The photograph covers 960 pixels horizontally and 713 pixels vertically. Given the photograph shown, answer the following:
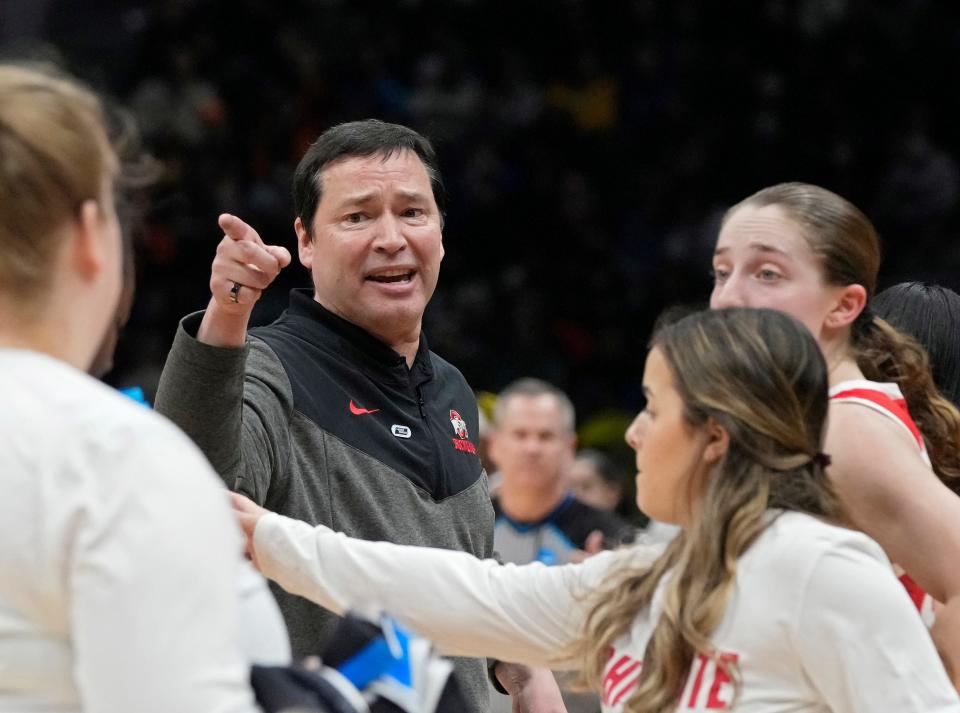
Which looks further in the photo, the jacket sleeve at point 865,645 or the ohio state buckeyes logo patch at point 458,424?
the ohio state buckeyes logo patch at point 458,424

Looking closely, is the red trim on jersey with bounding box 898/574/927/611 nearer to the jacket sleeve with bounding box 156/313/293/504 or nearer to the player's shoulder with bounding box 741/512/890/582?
the player's shoulder with bounding box 741/512/890/582

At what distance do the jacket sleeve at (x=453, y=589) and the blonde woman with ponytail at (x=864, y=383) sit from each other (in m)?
0.48

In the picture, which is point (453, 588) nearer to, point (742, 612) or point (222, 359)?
point (742, 612)

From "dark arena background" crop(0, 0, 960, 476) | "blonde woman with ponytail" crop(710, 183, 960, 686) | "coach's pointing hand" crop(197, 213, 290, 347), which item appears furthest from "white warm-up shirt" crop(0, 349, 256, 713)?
"dark arena background" crop(0, 0, 960, 476)

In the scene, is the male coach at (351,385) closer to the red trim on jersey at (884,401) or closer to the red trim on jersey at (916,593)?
the red trim on jersey at (916,593)

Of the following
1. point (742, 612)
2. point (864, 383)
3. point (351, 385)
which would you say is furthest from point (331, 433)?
point (742, 612)

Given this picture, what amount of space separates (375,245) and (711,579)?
4.50ft

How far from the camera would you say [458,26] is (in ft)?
Answer: 36.1

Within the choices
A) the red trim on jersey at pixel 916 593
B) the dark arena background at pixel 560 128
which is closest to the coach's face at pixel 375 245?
the red trim on jersey at pixel 916 593

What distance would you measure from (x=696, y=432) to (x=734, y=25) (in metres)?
9.36

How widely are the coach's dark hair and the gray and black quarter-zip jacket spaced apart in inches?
→ 8.8

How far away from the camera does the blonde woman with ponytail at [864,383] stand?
2.43 metres

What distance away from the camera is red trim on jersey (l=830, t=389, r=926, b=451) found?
2.53 meters

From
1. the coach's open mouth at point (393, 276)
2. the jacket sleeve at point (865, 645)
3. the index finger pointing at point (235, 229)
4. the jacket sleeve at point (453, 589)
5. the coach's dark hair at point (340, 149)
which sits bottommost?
the jacket sleeve at point (453, 589)
